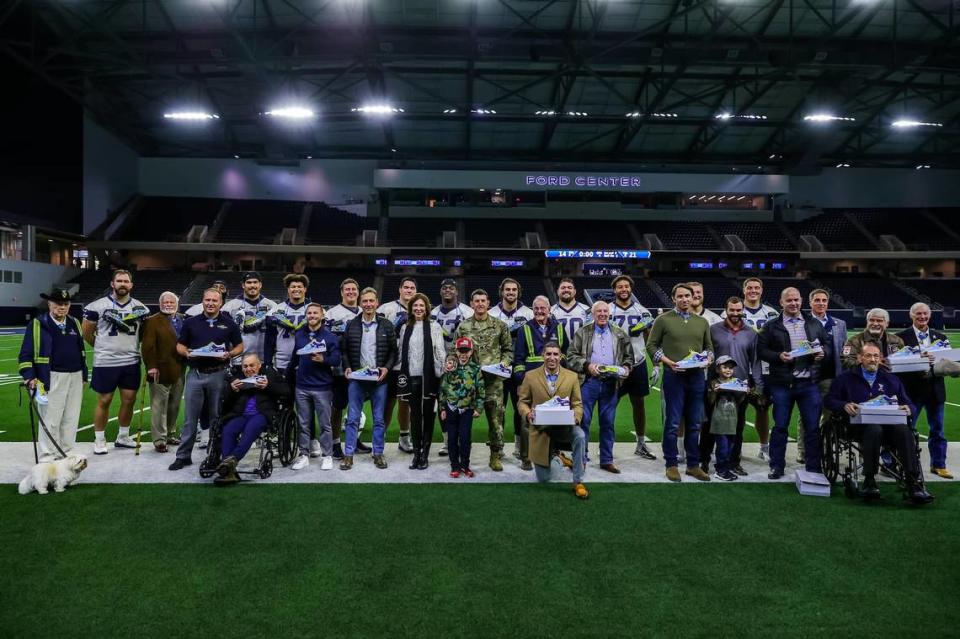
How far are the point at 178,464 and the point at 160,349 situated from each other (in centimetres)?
160

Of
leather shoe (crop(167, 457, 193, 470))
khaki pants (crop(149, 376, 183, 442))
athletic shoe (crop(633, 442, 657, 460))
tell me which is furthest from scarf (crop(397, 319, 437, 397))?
khaki pants (crop(149, 376, 183, 442))

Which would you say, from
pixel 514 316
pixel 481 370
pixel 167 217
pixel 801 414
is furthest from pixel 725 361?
pixel 167 217

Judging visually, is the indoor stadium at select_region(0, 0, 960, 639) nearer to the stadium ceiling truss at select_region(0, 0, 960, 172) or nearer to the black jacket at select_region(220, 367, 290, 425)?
the black jacket at select_region(220, 367, 290, 425)

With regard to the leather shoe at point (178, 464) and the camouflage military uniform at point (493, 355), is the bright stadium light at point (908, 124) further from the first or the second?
the leather shoe at point (178, 464)

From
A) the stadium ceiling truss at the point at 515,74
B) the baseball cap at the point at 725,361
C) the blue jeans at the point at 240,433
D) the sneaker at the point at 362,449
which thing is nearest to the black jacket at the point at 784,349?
the baseball cap at the point at 725,361

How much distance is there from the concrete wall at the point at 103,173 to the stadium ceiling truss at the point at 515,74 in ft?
4.20

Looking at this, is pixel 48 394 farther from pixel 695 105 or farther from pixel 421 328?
pixel 695 105

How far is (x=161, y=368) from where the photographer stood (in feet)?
21.6

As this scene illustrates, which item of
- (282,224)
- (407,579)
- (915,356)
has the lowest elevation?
(407,579)

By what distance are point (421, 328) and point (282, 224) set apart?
3257 centimetres

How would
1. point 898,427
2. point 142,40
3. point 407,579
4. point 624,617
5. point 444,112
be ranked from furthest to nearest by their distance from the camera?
point 444,112, point 142,40, point 898,427, point 407,579, point 624,617

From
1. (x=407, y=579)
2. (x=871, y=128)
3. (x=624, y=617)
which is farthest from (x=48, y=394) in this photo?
(x=871, y=128)

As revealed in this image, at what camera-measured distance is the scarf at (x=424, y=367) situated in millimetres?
6031

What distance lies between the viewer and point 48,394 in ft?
18.7
